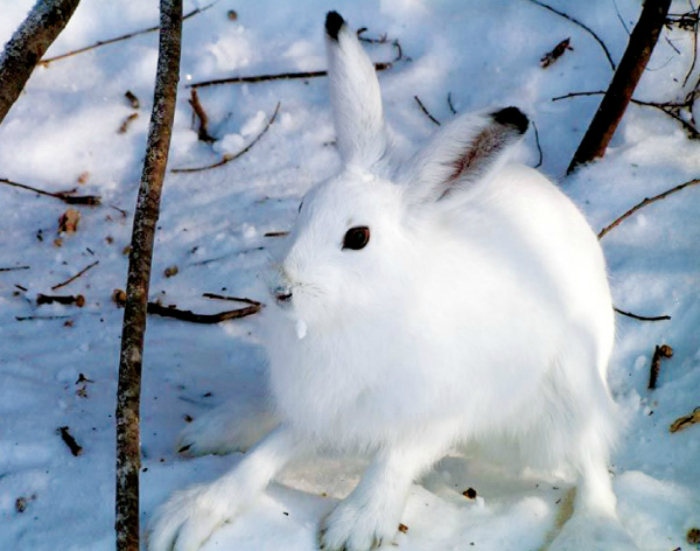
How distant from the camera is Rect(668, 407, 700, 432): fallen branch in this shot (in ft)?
10.3

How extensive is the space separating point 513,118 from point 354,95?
53cm

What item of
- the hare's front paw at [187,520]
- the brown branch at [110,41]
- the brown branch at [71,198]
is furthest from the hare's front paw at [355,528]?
the brown branch at [110,41]

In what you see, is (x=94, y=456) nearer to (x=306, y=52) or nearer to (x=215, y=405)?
(x=215, y=405)

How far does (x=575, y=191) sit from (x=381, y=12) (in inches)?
58.9

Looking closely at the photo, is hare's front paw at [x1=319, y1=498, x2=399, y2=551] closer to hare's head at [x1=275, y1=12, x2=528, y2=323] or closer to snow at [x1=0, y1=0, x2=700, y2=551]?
snow at [x1=0, y1=0, x2=700, y2=551]

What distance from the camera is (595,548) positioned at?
8.65 ft

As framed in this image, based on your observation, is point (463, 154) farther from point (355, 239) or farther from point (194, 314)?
point (194, 314)

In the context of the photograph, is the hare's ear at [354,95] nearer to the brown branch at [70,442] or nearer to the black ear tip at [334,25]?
the black ear tip at [334,25]

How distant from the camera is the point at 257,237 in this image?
13.2 ft

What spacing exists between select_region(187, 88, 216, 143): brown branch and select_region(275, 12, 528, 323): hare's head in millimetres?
1872

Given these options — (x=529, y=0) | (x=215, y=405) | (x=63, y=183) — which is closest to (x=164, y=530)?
(x=215, y=405)

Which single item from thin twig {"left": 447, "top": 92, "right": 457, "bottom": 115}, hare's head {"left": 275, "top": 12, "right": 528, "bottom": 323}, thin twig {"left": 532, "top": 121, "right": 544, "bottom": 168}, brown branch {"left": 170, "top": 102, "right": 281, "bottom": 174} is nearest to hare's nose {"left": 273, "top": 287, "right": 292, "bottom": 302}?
hare's head {"left": 275, "top": 12, "right": 528, "bottom": 323}

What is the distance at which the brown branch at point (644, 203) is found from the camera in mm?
3818

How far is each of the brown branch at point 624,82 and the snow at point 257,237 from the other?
0.09 m
